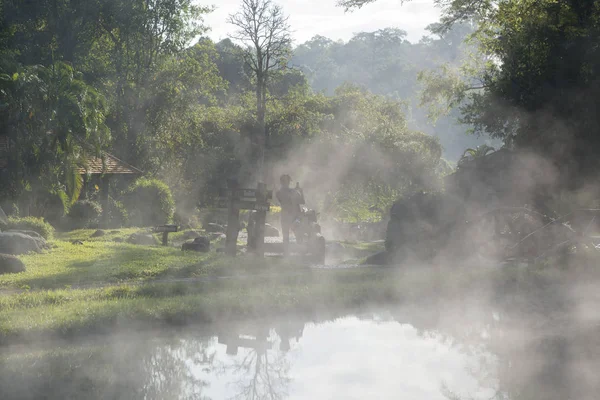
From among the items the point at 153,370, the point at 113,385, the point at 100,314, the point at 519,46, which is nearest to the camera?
the point at 113,385

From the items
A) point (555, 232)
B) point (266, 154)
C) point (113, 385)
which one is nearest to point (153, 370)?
point (113, 385)

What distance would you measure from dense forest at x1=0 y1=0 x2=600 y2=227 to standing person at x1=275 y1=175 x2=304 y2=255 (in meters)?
6.90

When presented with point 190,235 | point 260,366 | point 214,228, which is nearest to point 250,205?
point 260,366

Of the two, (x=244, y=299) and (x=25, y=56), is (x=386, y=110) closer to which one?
(x=25, y=56)

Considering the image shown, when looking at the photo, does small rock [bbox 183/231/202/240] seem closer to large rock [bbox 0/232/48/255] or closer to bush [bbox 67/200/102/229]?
bush [bbox 67/200/102/229]

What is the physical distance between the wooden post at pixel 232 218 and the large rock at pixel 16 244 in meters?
6.02

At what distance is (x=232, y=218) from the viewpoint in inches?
769

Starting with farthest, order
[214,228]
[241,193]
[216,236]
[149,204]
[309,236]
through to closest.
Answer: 1. [149,204]
2. [214,228]
3. [216,236]
4. [309,236]
5. [241,193]

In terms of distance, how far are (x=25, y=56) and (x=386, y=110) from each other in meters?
30.9

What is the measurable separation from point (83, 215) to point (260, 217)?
59.9 feet

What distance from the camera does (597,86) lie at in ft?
54.7

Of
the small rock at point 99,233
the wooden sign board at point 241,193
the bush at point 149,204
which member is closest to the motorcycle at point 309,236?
the wooden sign board at point 241,193

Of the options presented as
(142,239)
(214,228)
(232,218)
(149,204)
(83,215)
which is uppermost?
(232,218)

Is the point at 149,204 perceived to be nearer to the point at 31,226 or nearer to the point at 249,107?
the point at 31,226
